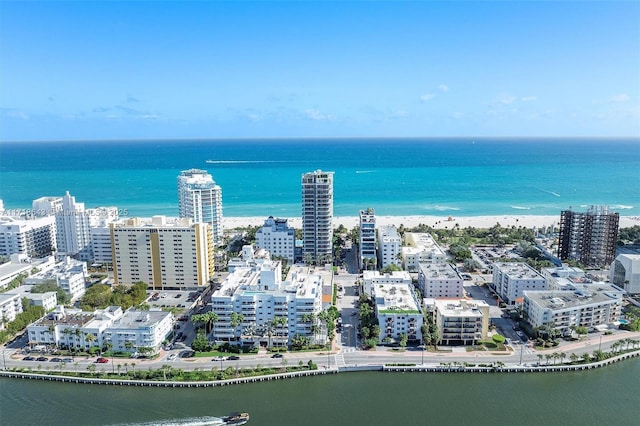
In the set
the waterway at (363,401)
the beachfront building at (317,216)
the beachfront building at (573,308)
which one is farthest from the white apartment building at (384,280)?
the waterway at (363,401)

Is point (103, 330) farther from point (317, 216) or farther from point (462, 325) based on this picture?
point (317, 216)

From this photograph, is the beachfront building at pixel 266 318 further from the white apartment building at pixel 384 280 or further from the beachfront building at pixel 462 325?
the white apartment building at pixel 384 280

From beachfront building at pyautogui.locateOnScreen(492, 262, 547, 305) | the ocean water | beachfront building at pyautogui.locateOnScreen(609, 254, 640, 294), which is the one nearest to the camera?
beachfront building at pyautogui.locateOnScreen(492, 262, 547, 305)

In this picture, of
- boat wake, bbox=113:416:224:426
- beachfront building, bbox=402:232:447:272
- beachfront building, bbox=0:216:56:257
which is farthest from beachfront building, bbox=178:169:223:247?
boat wake, bbox=113:416:224:426

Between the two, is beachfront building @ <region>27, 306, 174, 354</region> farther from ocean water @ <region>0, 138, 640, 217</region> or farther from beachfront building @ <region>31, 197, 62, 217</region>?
ocean water @ <region>0, 138, 640, 217</region>

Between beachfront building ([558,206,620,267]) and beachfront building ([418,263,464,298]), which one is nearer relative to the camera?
beachfront building ([418,263,464,298])

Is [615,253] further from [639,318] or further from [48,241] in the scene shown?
[48,241]
